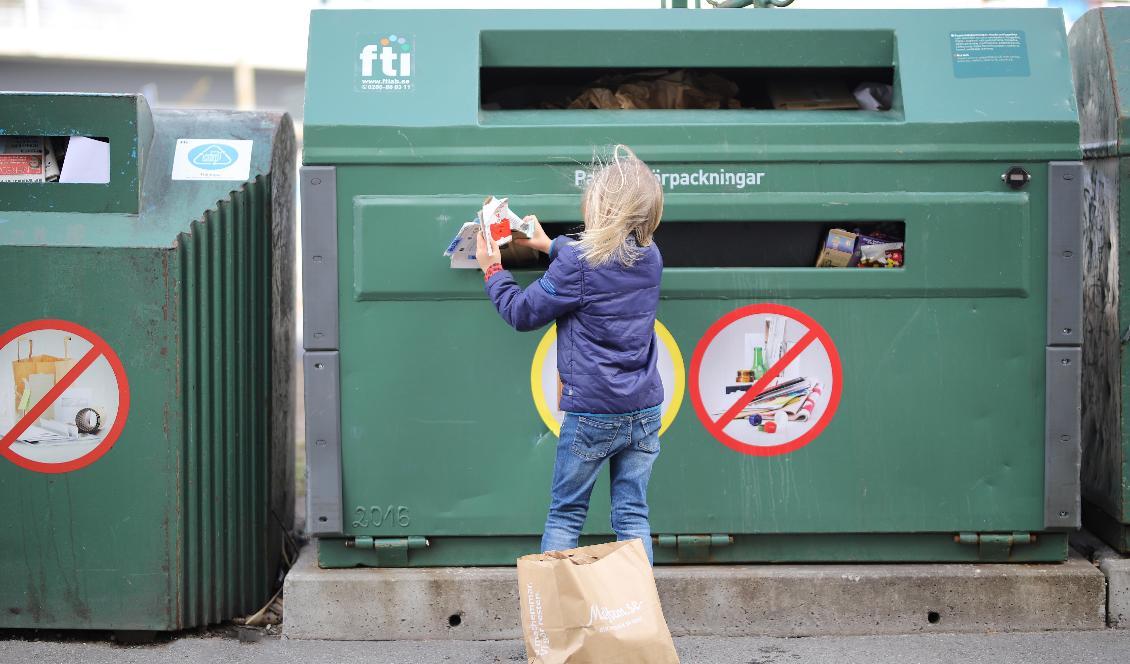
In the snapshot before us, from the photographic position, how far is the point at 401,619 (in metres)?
3.54

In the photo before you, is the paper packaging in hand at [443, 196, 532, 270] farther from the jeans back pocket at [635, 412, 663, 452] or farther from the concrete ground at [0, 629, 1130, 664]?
the concrete ground at [0, 629, 1130, 664]

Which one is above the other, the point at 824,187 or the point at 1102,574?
the point at 824,187

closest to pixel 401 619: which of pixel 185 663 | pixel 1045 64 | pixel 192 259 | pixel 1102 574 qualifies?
pixel 185 663

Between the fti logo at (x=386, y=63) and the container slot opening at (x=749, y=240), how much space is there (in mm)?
613

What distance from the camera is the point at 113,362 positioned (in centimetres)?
344

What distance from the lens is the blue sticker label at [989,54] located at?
11.5 ft

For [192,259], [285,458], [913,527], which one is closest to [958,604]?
[913,527]

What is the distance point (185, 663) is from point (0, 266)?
1.26m

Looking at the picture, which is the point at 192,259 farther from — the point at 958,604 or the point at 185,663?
the point at 958,604

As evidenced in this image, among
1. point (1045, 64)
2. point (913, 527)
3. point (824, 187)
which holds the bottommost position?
point (913, 527)

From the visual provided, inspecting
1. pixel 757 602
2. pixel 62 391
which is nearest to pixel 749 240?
pixel 757 602

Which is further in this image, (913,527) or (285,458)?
(285,458)

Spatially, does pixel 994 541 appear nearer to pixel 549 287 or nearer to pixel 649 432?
pixel 649 432

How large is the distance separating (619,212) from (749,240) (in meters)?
0.85
